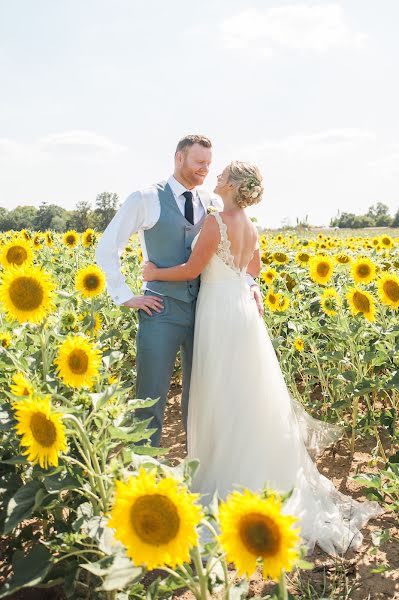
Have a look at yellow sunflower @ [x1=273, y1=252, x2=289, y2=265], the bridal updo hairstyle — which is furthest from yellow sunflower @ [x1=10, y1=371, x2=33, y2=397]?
yellow sunflower @ [x1=273, y1=252, x2=289, y2=265]

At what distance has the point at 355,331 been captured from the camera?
3828 millimetres

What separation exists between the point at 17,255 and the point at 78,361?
3.59 ft

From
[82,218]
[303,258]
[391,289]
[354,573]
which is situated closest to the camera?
[354,573]

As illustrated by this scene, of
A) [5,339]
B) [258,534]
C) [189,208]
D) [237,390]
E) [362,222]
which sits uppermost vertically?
[362,222]

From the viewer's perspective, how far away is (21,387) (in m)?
2.00

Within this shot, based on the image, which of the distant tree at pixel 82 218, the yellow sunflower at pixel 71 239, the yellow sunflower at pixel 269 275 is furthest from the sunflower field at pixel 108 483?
the distant tree at pixel 82 218

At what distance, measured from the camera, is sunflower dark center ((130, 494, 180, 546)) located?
137 centimetres

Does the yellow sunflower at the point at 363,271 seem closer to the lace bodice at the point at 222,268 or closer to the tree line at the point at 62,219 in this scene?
the lace bodice at the point at 222,268

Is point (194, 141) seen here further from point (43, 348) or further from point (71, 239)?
point (71, 239)

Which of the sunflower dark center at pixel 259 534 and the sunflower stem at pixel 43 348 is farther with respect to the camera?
the sunflower stem at pixel 43 348

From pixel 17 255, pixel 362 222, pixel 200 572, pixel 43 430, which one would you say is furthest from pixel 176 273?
pixel 362 222

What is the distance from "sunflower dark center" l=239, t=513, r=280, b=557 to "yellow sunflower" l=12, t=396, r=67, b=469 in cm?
59

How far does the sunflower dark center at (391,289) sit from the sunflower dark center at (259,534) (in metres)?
2.74

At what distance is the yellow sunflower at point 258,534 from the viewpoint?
133cm
